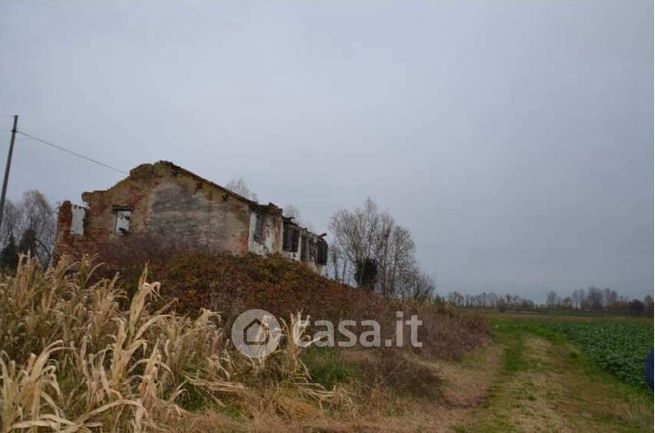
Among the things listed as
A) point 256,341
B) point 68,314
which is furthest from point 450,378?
point 68,314

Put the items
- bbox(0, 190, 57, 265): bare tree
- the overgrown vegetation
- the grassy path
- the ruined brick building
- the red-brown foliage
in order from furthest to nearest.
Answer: bbox(0, 190, 57, 265): bare tree < the ruined brick building < the red-brown foliage < the grassy path < the overgrown vegetation

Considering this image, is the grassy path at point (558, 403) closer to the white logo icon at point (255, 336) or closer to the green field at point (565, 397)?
the green field at point (565, 397)

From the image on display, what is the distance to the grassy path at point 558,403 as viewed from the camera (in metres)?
6.68

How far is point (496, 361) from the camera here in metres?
13.8

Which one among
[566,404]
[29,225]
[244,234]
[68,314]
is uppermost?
[29,225]

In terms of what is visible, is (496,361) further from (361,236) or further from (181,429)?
(361,236)

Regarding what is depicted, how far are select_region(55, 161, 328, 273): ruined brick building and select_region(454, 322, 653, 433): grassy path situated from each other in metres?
10.8

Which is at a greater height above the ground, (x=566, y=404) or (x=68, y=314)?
(x=68, y=314)

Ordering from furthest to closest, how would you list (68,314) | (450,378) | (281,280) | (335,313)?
(281,280) → (335,313) → (450,378) → (68,314)

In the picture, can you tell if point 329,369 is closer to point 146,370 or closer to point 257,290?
point 257,290

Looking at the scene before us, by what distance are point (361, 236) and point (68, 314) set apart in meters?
Answer: 42.8

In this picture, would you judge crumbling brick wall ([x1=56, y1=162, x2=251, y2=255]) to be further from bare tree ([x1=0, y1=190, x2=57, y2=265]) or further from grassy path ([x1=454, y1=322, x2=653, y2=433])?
bare tree ([x1=0, y1=190, x2=57, y2=265])

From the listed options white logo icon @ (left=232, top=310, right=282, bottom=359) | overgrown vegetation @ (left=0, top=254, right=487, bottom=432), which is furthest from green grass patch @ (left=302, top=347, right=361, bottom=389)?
white logo icon @ (left=232, top=310, right=282, bottom=359)

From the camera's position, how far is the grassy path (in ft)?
21.9
